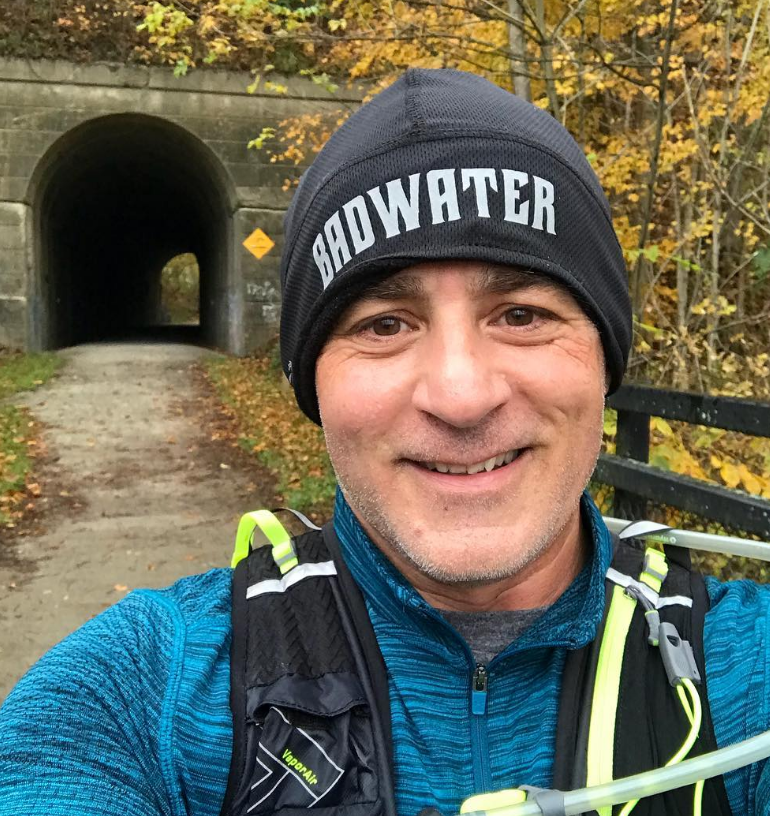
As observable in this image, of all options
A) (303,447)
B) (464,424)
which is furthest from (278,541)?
(303,447)

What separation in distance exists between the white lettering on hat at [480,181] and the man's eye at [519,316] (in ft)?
0.68

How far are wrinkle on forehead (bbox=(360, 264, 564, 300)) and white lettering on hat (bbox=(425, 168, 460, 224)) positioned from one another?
0.11 metres

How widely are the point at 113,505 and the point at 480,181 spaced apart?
233 inches

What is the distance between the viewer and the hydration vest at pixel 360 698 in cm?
121

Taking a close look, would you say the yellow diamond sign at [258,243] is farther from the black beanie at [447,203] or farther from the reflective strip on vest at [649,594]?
the reflective strip on vest at [649,594]

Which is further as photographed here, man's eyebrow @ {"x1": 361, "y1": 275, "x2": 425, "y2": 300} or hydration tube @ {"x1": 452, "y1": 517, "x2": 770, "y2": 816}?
man's eyebrow @ {"x1": 361, "y1": 275, "x2": 425, "y2": 300}

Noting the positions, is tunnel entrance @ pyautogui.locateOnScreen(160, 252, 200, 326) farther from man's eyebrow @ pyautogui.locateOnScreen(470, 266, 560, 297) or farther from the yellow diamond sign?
man's eyebrow @ pyautogui.locateOnScreen(470, 266, 560, 297)

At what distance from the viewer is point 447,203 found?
145 cm

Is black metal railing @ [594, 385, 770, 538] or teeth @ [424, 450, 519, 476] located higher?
teeth @ [424, 450, 519, 476]

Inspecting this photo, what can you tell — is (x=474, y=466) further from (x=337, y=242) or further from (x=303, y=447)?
(x=303, y=447)

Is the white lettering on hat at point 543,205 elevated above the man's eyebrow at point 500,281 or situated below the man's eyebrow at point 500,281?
above

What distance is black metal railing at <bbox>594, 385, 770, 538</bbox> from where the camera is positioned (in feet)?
10.8

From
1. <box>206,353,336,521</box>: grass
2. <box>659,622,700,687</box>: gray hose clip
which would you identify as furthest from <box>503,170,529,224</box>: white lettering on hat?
<box>206,353,336,521</box>: grass

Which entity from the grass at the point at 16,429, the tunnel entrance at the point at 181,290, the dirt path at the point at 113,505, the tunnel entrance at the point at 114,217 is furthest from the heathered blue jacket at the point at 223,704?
the tunnel entrance at the point at 181,290
